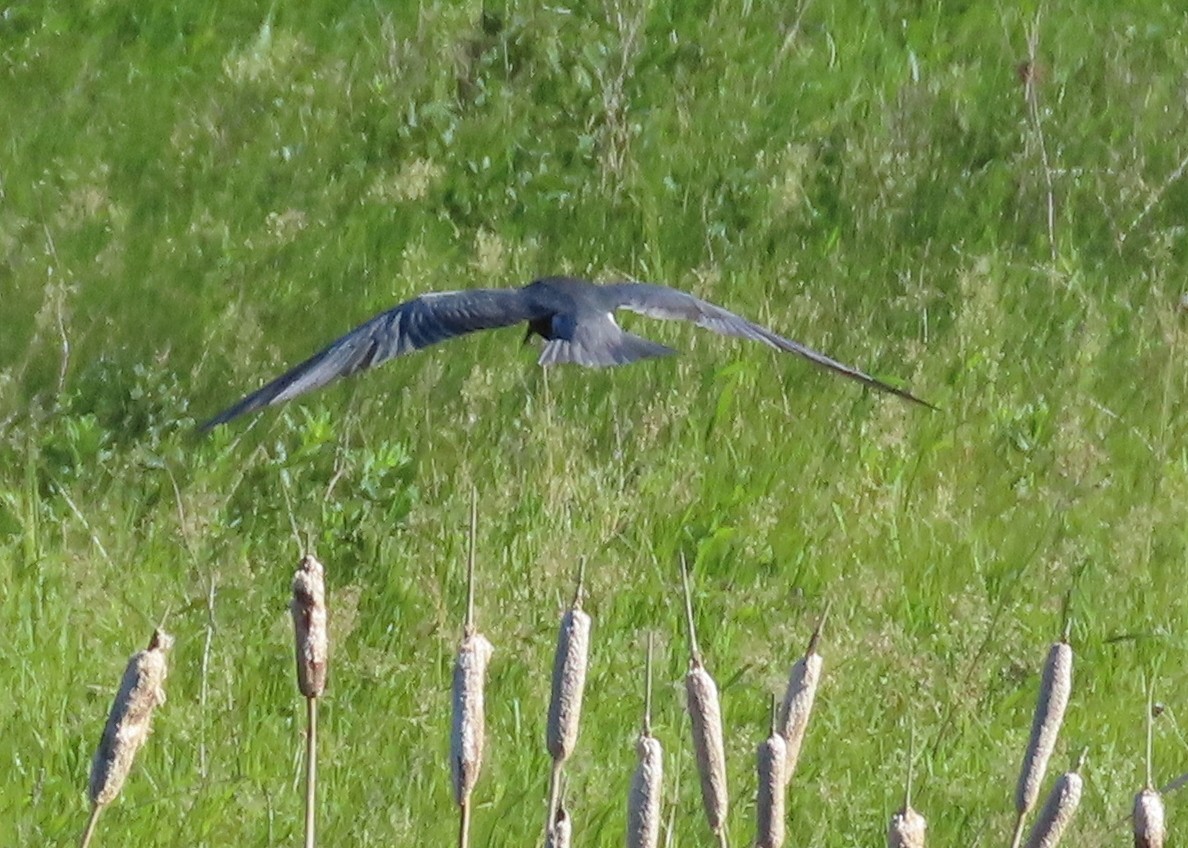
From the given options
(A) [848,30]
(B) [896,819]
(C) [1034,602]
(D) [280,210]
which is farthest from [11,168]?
(B) [896,819]

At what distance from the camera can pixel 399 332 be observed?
2.89 meters

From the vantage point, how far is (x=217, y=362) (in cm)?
450

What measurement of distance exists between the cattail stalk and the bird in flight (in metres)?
0.86

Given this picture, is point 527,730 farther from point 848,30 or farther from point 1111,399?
point 848,30

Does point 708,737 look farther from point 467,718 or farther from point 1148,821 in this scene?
point 1148,821

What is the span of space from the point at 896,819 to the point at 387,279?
352 cm

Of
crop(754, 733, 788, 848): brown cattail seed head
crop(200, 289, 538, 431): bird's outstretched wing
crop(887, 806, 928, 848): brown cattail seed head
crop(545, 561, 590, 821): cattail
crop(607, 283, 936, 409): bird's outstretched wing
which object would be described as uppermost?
crop(607, 283, 936, 409): bird's outstretched wing

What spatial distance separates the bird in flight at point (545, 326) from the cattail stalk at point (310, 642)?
A: 2.81 ft

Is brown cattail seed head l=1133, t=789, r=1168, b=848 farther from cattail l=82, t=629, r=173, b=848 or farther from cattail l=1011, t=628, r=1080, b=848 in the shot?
cattail l=82, t=629, r=173, b=848

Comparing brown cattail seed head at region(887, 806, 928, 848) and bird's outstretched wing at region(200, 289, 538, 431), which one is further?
bird's outstretched wing at region(200, 289, 538, 431)

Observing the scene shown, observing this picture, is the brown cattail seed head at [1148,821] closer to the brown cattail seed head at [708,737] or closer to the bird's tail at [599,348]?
the brown cattail seed head at [708,737]

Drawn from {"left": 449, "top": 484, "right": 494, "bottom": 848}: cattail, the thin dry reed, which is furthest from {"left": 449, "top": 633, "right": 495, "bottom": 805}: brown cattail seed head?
the thin dry reed

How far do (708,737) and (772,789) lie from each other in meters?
0.06

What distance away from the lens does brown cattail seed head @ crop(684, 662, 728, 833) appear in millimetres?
1479
